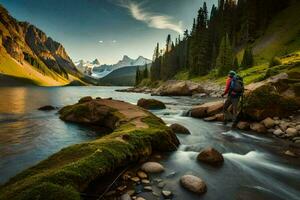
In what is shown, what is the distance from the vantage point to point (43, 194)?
17.0 ft

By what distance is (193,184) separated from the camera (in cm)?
759

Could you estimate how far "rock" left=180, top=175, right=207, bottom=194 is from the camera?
7426 mm

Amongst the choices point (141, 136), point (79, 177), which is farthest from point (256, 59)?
point (79, 177)

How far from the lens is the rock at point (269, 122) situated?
16.7 meters

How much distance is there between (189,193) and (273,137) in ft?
33.9

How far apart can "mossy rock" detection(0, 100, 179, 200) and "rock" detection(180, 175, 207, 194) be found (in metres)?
2.40

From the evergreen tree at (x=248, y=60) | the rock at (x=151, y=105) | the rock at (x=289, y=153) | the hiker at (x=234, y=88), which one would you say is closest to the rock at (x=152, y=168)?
the rock at (x=289, y=153)

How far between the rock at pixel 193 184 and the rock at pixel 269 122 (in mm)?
11240

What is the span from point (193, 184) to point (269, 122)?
465 inches

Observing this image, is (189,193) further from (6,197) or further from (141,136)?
(6,197)

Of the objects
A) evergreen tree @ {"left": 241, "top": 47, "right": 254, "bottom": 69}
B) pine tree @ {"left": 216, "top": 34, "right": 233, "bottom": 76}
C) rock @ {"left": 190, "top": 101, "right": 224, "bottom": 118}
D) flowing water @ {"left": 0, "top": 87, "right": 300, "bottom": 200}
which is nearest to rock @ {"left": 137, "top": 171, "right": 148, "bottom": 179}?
flowing water @ {"left": 0, "top": 87, "right": 300, "bottom": 200}

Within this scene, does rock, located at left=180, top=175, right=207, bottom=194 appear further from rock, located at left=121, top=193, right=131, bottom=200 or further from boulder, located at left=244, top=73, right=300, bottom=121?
boulder, located at left=244, top=73, right=300, bottom=121

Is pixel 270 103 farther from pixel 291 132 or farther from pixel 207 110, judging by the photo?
pixel 207 110

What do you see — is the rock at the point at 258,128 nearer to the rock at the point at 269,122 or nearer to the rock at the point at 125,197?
the rock at the point at 269,122
